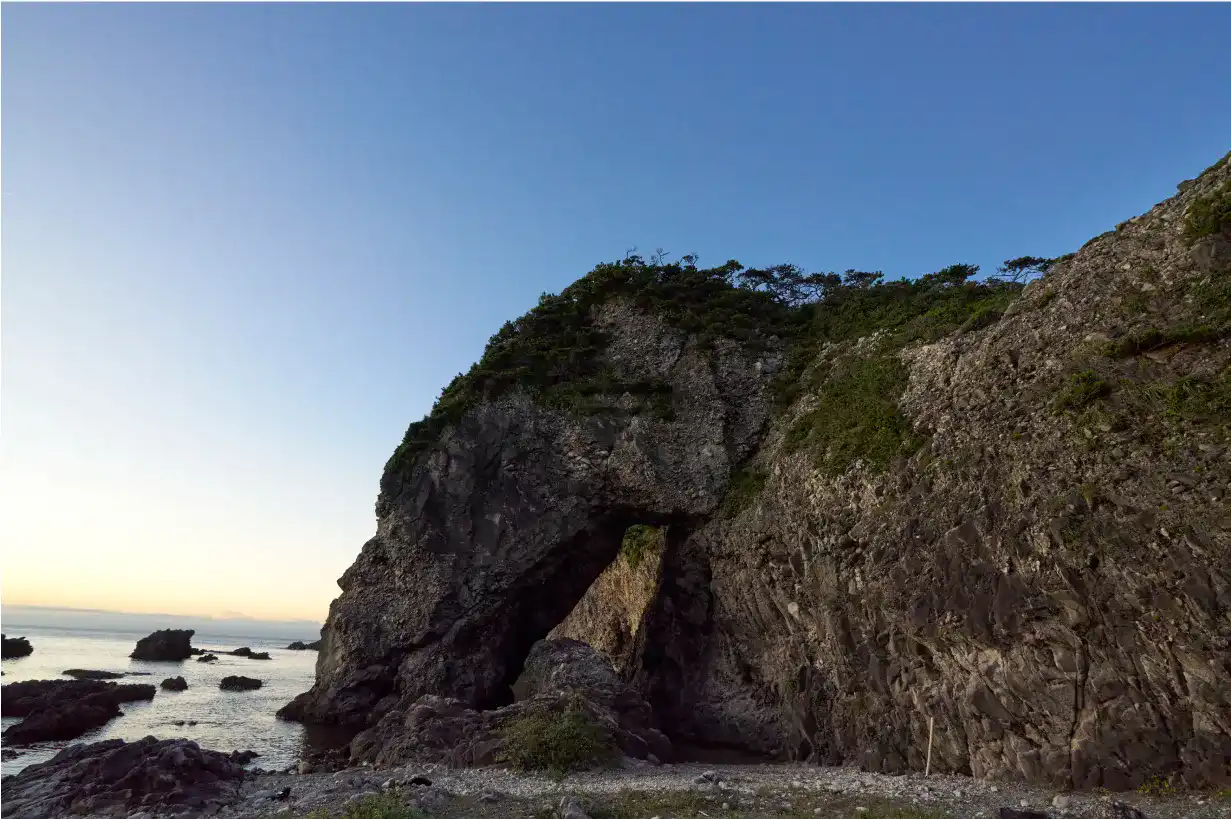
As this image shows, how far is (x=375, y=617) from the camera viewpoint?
34781mm

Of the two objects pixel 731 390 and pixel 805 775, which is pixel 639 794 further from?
pixel 731 390

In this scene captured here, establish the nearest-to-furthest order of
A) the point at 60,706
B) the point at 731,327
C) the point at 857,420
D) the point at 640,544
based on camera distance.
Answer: the point at 857,420
the point at 60,706
the point at 731,327
the point at 640,544

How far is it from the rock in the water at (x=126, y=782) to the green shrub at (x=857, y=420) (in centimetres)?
2113

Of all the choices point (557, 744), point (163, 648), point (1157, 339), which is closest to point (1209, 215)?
point (1157, 339)

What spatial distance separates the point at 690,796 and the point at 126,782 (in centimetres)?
1318

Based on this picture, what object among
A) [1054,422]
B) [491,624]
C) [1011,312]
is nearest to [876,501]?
[1054,422]

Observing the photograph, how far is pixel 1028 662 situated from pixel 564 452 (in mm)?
22976

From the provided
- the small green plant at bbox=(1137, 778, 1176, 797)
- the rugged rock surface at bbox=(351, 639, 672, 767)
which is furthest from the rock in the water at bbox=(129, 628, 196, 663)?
the small green plant at bbox=(1137, 778, 1176, 797)

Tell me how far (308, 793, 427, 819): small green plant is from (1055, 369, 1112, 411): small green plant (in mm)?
18395

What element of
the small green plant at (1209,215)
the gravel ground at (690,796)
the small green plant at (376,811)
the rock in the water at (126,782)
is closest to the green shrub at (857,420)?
the small green plant at (1209,215)

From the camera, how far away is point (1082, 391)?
58.6 feet

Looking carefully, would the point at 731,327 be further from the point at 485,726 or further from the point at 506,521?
the point at 485,726

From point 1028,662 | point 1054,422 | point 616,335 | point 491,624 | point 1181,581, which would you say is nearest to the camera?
point 1181,581

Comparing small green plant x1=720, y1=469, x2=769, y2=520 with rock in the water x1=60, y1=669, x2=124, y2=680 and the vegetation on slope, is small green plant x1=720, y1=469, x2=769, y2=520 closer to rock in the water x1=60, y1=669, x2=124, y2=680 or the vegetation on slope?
the vegetation on slope
